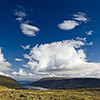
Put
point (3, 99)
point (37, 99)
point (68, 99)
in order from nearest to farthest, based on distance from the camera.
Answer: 1. point (3, 99)
2. point (37, 99)
3. point (68, 99)

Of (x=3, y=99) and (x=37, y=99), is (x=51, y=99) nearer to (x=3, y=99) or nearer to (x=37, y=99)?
(x=37, y=99)

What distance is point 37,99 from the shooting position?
4444cm

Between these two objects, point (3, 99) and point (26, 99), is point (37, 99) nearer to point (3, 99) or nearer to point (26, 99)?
point (26, 99)

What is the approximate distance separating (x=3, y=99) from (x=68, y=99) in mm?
23800

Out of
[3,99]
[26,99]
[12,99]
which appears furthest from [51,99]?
[3,99]

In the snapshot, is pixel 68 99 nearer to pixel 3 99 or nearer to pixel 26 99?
pixel 26 99

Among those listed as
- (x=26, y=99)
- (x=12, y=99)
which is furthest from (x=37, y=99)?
(x=12, y=99)

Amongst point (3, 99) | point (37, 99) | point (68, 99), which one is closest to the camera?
point (3, 99)

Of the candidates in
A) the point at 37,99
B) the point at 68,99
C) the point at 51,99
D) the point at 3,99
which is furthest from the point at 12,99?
the point at 68,99

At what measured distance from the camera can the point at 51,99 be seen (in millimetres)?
46500

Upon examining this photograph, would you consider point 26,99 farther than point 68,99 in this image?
No

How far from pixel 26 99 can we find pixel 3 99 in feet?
25.0

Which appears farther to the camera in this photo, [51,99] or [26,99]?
[51,99]

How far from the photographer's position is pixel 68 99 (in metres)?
48.2
